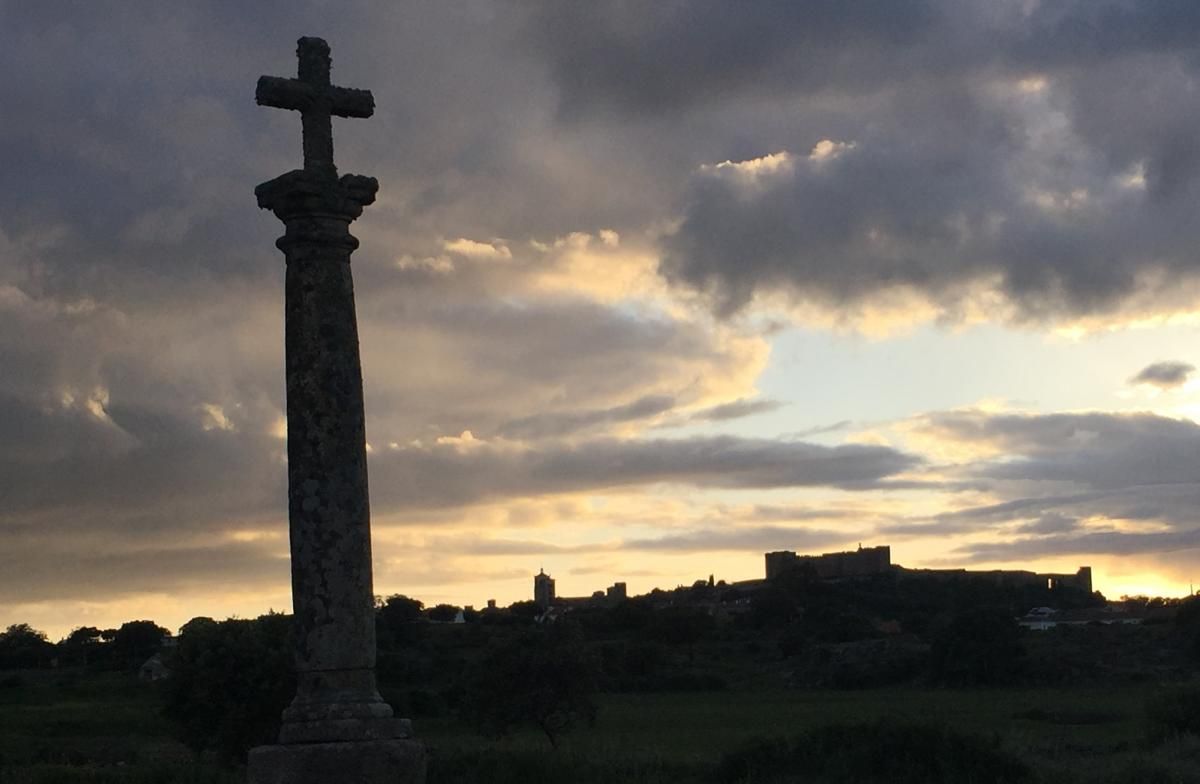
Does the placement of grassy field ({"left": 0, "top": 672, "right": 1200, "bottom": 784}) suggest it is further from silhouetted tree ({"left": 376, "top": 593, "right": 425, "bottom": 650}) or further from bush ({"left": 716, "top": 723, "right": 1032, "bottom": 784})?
silhouetted tree ({"left": 376, "top": 593, "right": 425, "bottom": 650})

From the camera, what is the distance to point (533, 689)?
140 feet

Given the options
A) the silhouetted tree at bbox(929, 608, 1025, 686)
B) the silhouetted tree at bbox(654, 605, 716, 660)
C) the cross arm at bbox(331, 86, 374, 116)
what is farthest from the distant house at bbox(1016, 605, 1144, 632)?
the cross arm at bbox(331, 86, 374, 116)

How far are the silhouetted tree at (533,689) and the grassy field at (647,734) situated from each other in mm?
765

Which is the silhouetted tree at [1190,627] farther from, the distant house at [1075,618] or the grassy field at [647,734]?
the grassy field at [647,734]

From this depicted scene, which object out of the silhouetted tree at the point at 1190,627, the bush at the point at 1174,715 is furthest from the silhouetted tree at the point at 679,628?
the bush at the point at 1174,715

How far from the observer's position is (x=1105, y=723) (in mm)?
45906

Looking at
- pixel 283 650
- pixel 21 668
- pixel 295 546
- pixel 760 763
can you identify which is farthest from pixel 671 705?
pixel 295 546

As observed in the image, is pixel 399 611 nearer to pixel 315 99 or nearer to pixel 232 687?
pixel 232 687

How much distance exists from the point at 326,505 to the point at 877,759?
17937 millimetres

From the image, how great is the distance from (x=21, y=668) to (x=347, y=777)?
85.7 metres

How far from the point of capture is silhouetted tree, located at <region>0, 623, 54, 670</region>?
302 feet

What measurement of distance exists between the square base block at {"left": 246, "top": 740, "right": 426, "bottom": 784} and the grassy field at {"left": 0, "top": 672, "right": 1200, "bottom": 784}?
13.8 meters

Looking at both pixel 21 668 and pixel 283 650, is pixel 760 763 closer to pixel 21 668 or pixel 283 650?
pixel 283 650

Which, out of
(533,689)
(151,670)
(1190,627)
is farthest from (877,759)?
(1190,627)
